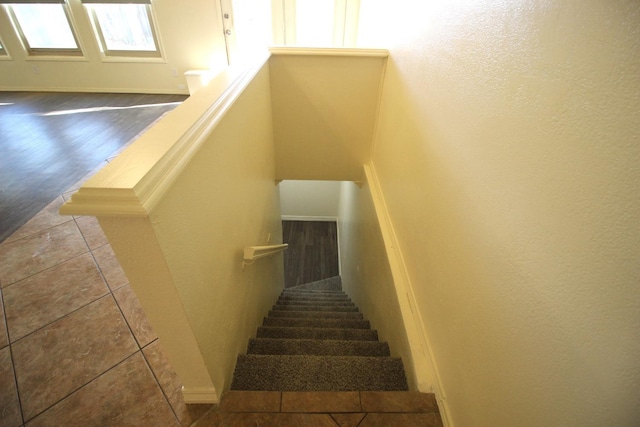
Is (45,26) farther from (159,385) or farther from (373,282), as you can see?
(373,282)

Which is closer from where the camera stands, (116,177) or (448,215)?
(116,177)

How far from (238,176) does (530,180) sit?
1.15 meters

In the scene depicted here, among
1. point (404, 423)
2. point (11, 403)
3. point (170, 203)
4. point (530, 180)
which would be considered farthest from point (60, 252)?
point (530, 180)

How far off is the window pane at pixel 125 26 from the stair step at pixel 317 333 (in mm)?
5077

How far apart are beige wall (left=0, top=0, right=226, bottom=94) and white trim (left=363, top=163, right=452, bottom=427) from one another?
14.3 ft

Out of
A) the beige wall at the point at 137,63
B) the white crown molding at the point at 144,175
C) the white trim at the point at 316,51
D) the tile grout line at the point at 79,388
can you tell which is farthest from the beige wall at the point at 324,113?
the beige wall at the point at 137,63

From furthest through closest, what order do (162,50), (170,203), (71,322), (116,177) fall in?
(162,50)
(71,322)
(170,203)
(116,177)

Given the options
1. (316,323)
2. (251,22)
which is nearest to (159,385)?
(316,323)

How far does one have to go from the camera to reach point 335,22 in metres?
4.06

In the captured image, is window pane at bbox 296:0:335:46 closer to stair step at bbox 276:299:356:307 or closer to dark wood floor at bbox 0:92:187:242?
dark wood floor at bbox 0:92:187:242

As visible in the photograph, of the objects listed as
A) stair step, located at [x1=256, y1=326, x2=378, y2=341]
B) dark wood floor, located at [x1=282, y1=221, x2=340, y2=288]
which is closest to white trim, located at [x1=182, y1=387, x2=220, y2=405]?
stair step, located at [x1=256, y1=326, x2=378, y2=341]

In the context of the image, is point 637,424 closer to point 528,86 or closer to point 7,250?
point 528,86

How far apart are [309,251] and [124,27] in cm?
480

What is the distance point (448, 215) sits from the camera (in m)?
0.99
